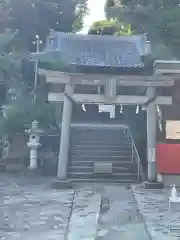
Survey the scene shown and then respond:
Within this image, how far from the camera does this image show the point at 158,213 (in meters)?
9.35

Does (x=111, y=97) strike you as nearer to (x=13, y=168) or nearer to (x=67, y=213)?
(x=67, y=213)

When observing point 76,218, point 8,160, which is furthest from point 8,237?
point 8,160

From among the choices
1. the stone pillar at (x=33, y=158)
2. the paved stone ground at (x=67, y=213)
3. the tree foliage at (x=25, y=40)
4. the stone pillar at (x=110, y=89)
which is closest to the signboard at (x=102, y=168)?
the paved stone ground at (x=67, y=213)

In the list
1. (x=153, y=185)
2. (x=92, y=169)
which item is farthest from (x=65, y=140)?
A: (x=153, y=185)

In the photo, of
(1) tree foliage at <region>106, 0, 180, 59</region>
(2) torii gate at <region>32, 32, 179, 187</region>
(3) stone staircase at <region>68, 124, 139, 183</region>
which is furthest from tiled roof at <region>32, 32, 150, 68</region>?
(3) stone staircase at <region>68, 124, 139, 183</region>

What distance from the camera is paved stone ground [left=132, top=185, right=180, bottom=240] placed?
24.9 feet

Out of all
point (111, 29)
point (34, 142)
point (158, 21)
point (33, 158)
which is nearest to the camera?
point (33, 158)

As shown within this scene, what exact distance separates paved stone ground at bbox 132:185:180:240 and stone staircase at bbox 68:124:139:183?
5.32ft

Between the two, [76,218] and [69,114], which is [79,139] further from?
[76,218]

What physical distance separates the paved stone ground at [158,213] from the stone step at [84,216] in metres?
0.99

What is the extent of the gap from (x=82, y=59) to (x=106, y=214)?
7084mm

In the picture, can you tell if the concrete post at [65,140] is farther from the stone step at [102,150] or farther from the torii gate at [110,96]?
the stone step at [102,150]

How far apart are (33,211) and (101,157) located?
6.32 m

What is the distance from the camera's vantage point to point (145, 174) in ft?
48.7
